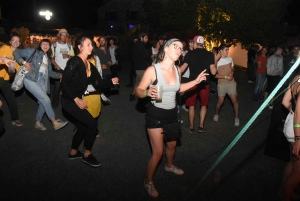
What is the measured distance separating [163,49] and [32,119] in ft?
15.7

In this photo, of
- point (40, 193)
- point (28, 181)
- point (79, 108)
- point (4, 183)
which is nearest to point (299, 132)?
point (79, 108)

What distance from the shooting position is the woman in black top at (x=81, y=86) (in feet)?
13.9

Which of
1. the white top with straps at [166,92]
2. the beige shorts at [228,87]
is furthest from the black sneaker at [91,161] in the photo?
the beige shorts at [228,87]

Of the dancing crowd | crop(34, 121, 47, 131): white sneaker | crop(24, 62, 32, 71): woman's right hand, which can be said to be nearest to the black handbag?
the dancing crowd

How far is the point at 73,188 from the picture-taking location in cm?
409

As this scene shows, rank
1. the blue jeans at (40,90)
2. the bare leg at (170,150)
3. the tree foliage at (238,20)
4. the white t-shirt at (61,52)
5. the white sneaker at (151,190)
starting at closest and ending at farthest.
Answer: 1. the white sneaker at (151,190)
2. the bare leg at (170,150)
3. the blue jeans at (40,90)
4. the white t-shirt at (61,52)
5. the tree foliage at (238,20)

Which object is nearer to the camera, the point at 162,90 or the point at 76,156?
the point at 162,90

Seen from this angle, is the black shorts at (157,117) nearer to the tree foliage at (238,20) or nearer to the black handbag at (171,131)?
the black handbag at (171,131)

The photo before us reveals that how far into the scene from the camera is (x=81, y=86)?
4363mm

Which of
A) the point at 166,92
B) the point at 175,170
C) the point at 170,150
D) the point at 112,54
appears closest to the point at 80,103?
the point at 166,92

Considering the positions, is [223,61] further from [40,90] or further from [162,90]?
[40,90]

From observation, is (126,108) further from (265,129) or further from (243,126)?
(265,129)

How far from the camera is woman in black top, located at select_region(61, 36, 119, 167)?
4238 millimetres

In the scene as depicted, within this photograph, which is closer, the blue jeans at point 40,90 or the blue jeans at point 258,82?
the blue jeans at point 40,90
